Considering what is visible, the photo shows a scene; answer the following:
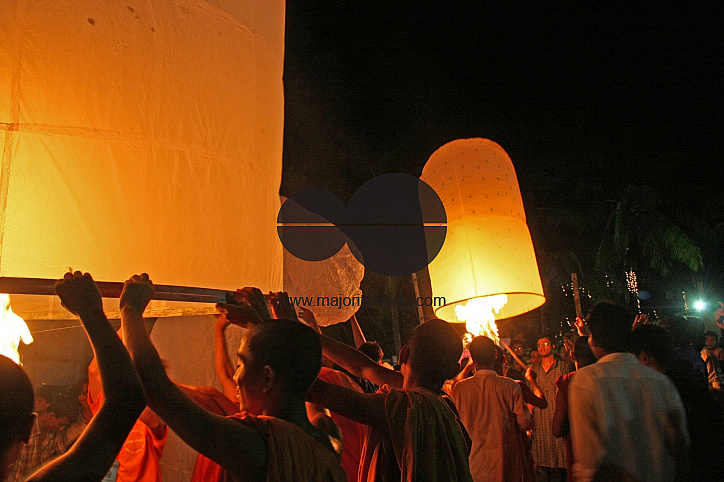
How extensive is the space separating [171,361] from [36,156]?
5.18 feet

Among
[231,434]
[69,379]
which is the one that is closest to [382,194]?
[69,379]

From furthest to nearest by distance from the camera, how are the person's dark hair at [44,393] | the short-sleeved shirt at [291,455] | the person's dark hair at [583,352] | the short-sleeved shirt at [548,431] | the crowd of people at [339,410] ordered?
the short-sleeved shirt at [548,431], the person's dark hair at [44,393], the person's dark hair at [583,352], the short-sleeved shirt at [291,455], the crowd of people at [339,410]

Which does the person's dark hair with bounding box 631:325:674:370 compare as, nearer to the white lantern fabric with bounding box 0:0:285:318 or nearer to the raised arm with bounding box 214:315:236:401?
the white lantern fabric with bounding box 0:0:285:318

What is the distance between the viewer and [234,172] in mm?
3035

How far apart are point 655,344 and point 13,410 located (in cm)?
365

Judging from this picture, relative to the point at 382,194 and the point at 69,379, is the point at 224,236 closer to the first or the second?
the point at 69,379

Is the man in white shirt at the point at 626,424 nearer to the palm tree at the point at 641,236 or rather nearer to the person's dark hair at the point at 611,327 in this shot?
the person's dark hair at the point at 611,327

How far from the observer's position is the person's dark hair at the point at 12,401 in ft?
4.50

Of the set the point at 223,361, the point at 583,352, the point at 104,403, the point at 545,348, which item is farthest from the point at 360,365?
the point at 545,348

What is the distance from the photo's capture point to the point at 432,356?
103 inches

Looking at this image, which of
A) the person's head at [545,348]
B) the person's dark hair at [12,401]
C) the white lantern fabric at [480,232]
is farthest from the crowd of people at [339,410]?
the person's head at [545,348]

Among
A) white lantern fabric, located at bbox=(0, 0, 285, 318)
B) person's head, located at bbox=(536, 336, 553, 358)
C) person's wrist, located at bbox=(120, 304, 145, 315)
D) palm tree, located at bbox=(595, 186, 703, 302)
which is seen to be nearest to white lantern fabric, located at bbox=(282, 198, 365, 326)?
white lantern fabric, located at bbox=(0, 0, 285, 318)

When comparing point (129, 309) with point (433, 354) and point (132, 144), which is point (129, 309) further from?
point (433, 354)

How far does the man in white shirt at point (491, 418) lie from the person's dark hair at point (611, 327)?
1483 millimetres
